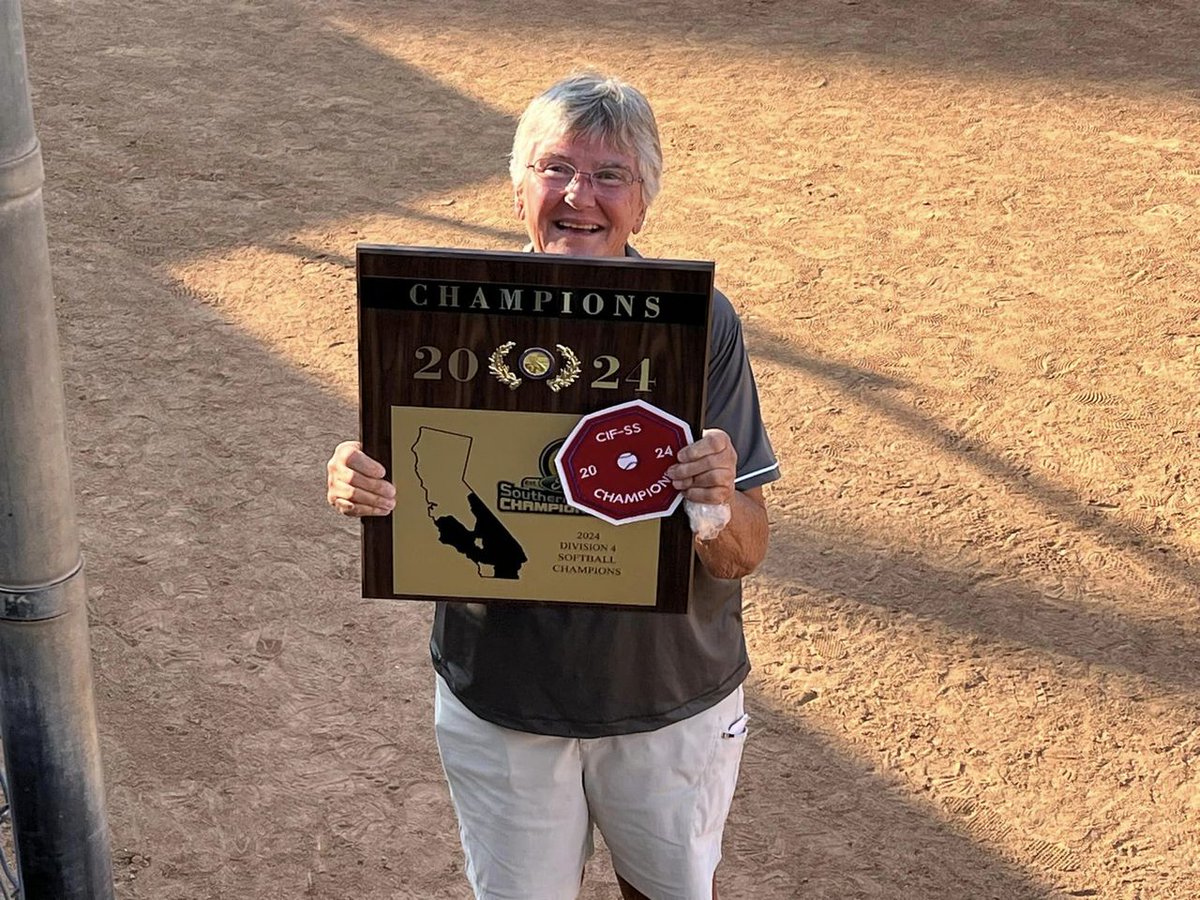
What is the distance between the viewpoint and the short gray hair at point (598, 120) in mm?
2516

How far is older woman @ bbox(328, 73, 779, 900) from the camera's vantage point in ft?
8.29

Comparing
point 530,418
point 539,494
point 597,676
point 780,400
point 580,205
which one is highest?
point 580,205

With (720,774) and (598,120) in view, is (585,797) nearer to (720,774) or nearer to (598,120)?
(720,774)

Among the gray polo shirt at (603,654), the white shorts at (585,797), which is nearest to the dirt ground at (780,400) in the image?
the white shorts at (585,797)

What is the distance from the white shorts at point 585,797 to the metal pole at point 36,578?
63 centimetres

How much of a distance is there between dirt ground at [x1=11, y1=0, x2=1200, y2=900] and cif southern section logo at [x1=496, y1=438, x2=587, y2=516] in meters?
1.51

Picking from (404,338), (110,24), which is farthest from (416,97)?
(404,338)

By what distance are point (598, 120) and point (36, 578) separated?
1078mm

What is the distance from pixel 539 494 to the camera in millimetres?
2418

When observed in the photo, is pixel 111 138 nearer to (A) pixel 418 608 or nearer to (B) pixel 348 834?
(A) pixel 418 608

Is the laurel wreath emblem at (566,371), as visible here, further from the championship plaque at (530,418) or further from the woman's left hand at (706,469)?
the woman's left hand at (706,469)

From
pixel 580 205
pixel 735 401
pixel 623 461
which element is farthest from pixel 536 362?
pixel 735 401

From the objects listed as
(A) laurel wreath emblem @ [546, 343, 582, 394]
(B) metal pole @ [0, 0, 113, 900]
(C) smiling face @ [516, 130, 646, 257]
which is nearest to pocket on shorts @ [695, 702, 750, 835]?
(A) laurel wreath emblem @ [546, 343, 582, 394]

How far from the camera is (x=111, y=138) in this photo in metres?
7.62
